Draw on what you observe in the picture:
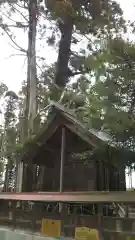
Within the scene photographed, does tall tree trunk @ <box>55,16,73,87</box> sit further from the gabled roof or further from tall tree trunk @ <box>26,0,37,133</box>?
the gabled roof

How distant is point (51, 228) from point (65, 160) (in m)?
3.09

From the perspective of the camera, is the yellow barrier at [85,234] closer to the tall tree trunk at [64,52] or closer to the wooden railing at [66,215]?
the wooden railing at [66,215]

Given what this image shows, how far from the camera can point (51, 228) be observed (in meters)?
7.01

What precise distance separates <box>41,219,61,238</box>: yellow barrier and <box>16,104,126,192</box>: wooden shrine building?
4.19 ft

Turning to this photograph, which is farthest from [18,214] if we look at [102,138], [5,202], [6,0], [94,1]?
[6,0]

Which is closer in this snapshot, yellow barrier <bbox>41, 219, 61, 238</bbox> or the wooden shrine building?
yellow barrier <bbox>41, 219, 61, 238</bbox>

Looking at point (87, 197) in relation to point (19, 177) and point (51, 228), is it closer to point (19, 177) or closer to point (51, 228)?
point (51, 228)

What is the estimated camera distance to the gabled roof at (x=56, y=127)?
759cm

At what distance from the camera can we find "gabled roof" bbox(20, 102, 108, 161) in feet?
24.9

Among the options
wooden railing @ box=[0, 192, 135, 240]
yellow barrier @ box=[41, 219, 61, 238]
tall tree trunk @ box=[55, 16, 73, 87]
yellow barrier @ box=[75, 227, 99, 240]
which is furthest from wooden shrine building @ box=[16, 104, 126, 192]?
tall tree trunk @ box=[55, 16, 73, 87]

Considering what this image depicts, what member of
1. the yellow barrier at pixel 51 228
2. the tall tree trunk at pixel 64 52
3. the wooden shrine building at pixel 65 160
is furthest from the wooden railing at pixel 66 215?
the tall tree trunk at pixel 64 52

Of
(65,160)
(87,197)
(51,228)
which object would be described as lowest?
(51,228)

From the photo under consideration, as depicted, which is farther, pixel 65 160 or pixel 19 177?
pixel 19 177

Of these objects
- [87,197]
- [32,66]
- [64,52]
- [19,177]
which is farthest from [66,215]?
[32,66]
